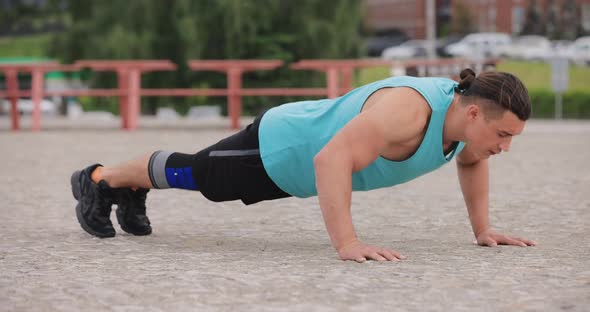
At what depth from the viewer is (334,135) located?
4.73 m

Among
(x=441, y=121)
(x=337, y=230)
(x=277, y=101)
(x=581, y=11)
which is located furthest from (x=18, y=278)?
(x=581, y=11)

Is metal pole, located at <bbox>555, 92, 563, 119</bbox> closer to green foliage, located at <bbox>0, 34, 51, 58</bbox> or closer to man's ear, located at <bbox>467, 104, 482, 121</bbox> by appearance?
man's ear, located at <bbox>467, 104, 482, 121</bbox>

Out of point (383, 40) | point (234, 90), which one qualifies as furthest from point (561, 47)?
point (234, 90)

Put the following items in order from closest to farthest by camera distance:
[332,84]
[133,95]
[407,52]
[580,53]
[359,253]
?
1. [359,253]
2. [332,84]
3. [133,95]
4. [580,53]
5. [407,52]

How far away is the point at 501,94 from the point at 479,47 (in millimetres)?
56178

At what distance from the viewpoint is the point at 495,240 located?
5.31 m

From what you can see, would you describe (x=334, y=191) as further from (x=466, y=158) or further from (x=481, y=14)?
(x=481, y=14)

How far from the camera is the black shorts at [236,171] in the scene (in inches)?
199

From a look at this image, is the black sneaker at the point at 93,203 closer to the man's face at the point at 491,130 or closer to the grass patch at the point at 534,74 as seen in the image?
the man's face at the point at 491,130

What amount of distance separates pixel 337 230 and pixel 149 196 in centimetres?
371

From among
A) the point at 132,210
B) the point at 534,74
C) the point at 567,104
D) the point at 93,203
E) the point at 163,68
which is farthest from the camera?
the point at 534,74

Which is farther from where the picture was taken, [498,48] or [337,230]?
[498,48]

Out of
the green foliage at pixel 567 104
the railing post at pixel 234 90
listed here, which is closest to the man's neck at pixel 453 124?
the railing post at pixel 234 90

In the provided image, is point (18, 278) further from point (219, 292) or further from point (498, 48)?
point (498, 48)
